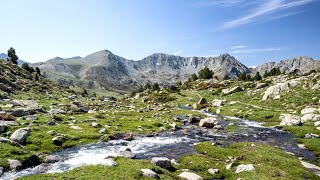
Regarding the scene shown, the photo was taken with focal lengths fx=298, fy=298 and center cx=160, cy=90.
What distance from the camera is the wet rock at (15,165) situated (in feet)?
113

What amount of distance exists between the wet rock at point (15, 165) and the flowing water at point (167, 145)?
0.81 m

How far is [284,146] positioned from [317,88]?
55178 mm

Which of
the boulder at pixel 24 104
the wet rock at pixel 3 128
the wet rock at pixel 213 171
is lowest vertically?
the wet rock at pixel 213 171

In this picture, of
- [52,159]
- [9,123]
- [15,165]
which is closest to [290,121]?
[52,159]

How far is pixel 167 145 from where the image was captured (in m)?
51.4

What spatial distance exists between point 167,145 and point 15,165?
2463cm

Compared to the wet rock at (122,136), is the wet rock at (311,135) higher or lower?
lower

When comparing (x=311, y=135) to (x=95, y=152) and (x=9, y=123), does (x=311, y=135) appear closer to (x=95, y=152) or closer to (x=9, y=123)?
(x=95, y=152)

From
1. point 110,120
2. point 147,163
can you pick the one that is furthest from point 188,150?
point 110,120

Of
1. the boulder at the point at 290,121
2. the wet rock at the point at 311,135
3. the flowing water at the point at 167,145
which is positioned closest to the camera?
the flowing water at the point at 167,145

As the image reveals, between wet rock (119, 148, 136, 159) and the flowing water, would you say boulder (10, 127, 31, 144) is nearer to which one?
the flowing water

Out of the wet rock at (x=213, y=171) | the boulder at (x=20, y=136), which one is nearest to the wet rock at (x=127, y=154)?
the wet rock at (x=213, y=171)

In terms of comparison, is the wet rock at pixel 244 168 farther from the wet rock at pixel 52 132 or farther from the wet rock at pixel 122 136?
the wet rock at pixel 52 132

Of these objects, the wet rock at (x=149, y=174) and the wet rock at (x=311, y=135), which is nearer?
the wet rock at (x=149, y=174)
